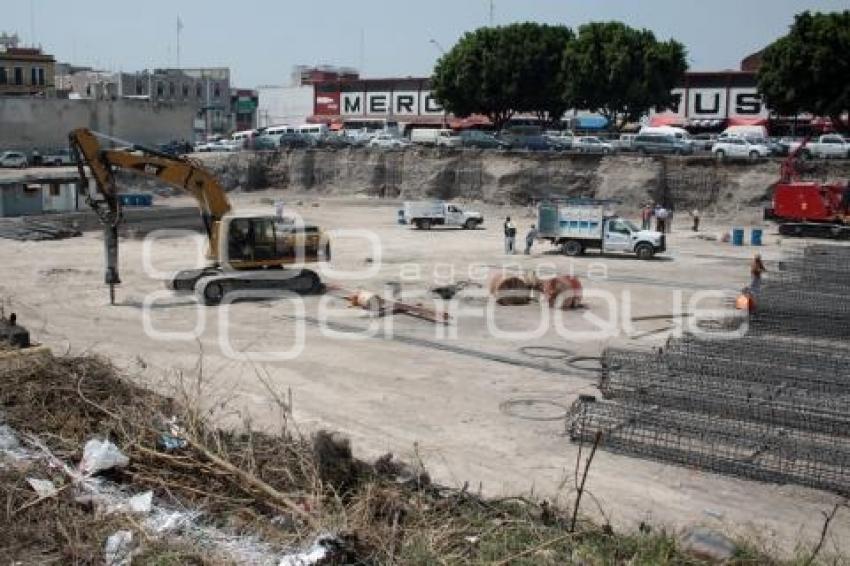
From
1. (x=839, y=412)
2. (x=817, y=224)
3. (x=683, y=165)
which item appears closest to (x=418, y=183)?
(x=683, y=165)

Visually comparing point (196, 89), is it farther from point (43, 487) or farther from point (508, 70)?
point (43, 487)

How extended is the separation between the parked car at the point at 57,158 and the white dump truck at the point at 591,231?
4536cm

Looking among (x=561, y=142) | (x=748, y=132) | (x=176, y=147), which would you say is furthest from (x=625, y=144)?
(x=176, y=147)

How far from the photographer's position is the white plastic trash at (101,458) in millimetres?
9469

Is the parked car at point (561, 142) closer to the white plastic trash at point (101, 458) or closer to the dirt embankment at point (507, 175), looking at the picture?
the dirt embankment at point (507, 175)

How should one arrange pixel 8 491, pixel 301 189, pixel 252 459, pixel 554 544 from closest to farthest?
pixel 554 544 < pixel 8 491 < pixel 252 459 < pixel 301 189

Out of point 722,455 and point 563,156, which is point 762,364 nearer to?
point 722,455

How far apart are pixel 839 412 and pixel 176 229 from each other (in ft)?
113

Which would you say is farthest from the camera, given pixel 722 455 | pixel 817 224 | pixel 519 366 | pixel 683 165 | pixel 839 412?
pixel 683 165

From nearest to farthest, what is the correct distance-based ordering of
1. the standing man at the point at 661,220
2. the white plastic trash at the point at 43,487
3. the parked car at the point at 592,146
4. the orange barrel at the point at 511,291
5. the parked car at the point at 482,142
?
the white plastic trash at the point at 43,487 → the orange barrel at the point at 511,291 → the standing man at the point at 661,220 → the parked car at the point at 592,146 → the parked car at the point at 482,142

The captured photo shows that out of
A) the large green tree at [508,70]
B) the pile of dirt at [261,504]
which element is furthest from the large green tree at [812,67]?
the pile of dirt at [261,504]

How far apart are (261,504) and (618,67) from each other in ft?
201

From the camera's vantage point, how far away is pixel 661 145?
5619 centimetres

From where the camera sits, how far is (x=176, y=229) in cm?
Answer: 4391
